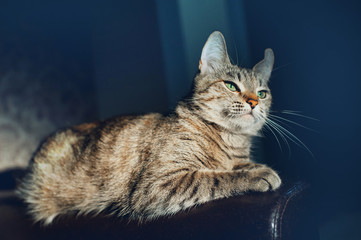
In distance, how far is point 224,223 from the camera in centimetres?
66

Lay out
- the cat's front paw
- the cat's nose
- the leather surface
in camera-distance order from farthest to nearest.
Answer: the cat's nose < the cat's front paw < the leather surface

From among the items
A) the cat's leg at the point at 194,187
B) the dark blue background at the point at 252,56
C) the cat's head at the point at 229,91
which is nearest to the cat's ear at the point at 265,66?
the cat's head at the point at 229,91

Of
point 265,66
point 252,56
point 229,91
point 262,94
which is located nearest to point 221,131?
point 229,91

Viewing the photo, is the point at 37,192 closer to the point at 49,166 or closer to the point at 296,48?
the point at 49,166

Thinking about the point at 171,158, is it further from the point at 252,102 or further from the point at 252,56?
the point at 252,56

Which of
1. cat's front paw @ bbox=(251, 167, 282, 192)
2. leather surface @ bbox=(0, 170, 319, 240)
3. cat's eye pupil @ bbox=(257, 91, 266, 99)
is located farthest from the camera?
cat's eye pupil @ bbox=(257, 91, 266, 99)

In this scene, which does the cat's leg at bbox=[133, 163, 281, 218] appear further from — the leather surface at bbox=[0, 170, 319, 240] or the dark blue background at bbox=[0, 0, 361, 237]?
the dark blue background at bbox=[0, 0, 361, 237]

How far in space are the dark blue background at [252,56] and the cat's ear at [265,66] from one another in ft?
0.43

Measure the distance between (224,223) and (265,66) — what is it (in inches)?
29.6

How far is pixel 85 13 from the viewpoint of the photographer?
7.38 feet

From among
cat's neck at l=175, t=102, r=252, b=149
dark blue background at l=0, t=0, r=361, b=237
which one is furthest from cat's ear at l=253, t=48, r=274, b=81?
cat's neck at l=175, t=102, r=252, b=149

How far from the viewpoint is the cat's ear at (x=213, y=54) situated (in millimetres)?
1049

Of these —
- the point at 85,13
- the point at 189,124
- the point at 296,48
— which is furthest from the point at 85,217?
the point at 85,13

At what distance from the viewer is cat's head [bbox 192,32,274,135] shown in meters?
1.00
